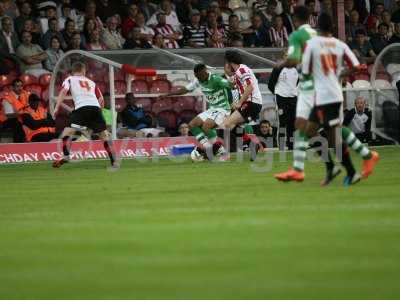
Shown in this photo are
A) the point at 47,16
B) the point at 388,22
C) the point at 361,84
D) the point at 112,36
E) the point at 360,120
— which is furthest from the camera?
the point at 388,22

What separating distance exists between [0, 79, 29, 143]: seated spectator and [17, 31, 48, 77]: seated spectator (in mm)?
1231

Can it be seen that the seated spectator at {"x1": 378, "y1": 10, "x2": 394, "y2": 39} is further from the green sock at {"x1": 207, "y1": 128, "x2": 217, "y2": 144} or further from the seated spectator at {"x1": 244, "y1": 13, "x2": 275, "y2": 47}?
the green sock at {"x1": 207, "y1": 128, "x2": 217, "y2": 144}

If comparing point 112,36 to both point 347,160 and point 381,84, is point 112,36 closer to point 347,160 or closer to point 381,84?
point 381,84

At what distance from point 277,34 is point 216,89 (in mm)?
7450

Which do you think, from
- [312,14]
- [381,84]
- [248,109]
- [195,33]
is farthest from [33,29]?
[381,84]

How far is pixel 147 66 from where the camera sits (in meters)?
26.9

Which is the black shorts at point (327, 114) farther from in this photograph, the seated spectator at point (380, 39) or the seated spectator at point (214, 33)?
the seated spectator at point (380, 39)

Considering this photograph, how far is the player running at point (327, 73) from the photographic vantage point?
15.0 metres

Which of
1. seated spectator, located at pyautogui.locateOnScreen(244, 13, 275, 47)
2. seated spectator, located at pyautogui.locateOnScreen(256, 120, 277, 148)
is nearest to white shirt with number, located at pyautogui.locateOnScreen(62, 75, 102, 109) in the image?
seated spectator, located at pyautogui.locateOnScreen(256, 120, 277, 148)

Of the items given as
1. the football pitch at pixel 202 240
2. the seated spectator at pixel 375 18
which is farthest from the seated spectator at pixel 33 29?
the football pitch at pixel 202 240

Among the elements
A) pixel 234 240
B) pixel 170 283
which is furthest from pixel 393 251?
pixel 170 283

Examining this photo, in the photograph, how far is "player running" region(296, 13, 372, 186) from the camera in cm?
1498

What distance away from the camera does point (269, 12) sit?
31.2 metres

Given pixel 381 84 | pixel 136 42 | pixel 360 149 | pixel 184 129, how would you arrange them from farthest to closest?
pixel 136 42 < pixel 381 84 < pixel 184 129 < pixel 360 149
